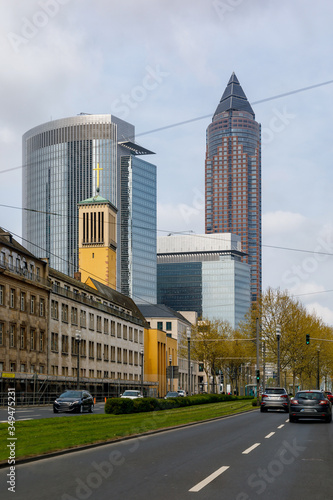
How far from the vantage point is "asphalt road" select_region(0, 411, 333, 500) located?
10672 millimetres

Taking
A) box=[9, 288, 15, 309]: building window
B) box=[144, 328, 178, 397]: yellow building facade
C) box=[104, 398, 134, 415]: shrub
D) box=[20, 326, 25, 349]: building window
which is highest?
box=[9, 288, 15, 309]: building window

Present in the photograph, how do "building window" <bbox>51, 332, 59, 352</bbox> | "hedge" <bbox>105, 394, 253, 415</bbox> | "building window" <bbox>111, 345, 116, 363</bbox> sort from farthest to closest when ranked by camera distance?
1. "building window" <bbox>111, 345, 116, 363</bbox>
2. "building window" <bbox>51, 332, 59, 352</bbox>
3. "hedge" <bbox>105, 394, 253, 415</bbox>

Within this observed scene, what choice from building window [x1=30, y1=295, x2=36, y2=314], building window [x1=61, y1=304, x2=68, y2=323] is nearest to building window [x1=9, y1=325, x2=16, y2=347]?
building window [x1=30, y1=295, x2=36, y2=314]

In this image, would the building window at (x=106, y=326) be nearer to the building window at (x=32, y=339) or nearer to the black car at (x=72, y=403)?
the building window at (x=32, y=339)

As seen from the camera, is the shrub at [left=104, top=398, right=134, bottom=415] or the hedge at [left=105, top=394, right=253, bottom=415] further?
the hedge at [left=105, top=394, right=253, bottom=415]

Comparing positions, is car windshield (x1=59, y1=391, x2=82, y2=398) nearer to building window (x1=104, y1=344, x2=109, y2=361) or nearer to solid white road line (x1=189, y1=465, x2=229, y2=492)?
solid white road line (x1=189, y1=465, x2=229, y2=492)

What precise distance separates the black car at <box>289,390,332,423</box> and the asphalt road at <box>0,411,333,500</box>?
10.6 metres

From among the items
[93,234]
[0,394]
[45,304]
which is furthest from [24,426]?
[93,234]

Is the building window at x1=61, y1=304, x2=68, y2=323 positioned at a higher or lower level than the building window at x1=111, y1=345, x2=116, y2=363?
higher

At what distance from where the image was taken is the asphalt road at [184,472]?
10.7 metres

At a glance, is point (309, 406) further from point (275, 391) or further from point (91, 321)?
point (91, 321)

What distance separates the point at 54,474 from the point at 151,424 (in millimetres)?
14137

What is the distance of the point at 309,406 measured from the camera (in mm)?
30703

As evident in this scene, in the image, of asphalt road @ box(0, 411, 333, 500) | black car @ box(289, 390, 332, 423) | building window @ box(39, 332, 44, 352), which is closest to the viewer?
asphalt road @ box(0, 411, 333, 500)
